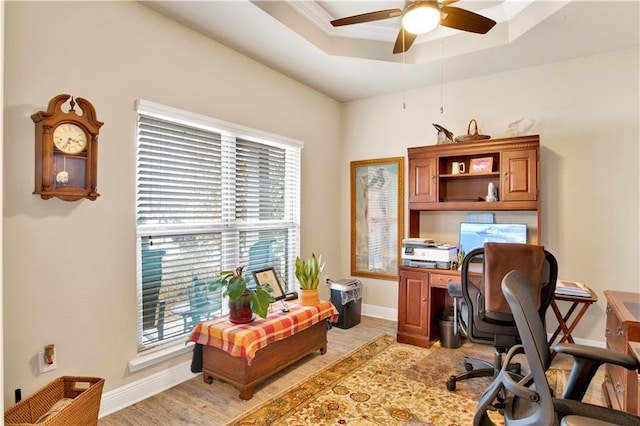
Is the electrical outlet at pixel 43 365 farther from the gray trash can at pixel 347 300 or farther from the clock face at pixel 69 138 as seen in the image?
the gray trash can at pixel 347 300

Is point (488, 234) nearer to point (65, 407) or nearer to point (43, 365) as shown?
point (65, 407)

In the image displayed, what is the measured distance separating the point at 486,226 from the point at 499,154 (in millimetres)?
719

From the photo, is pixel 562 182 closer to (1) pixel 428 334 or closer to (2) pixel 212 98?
(1) pixel 428 334

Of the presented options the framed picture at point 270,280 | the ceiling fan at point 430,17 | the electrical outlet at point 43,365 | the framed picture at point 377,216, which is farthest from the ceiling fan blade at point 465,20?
the electrical outlet at point 43,365

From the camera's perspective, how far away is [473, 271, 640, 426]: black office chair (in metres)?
1.30

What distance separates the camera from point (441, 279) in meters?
3.38

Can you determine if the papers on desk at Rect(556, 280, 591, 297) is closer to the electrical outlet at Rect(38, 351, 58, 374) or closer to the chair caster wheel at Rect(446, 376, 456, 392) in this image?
the chair caster wheel at Rect(446, 376, 456, 392)

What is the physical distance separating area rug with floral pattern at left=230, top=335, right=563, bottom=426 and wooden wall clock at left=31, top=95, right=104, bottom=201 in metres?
1.71

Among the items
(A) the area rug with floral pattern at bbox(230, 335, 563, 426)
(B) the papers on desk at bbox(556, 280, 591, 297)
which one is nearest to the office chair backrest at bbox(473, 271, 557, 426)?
(A) the area rug with floral pattern at bbox(230, 335, 563, 426)

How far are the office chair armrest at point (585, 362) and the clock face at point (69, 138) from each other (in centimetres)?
276

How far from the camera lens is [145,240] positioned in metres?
2.60

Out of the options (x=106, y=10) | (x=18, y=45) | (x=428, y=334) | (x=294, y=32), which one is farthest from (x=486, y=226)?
(x=18, y=45)

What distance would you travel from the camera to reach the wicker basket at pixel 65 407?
1.78 metres

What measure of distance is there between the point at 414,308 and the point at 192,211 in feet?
7.43
